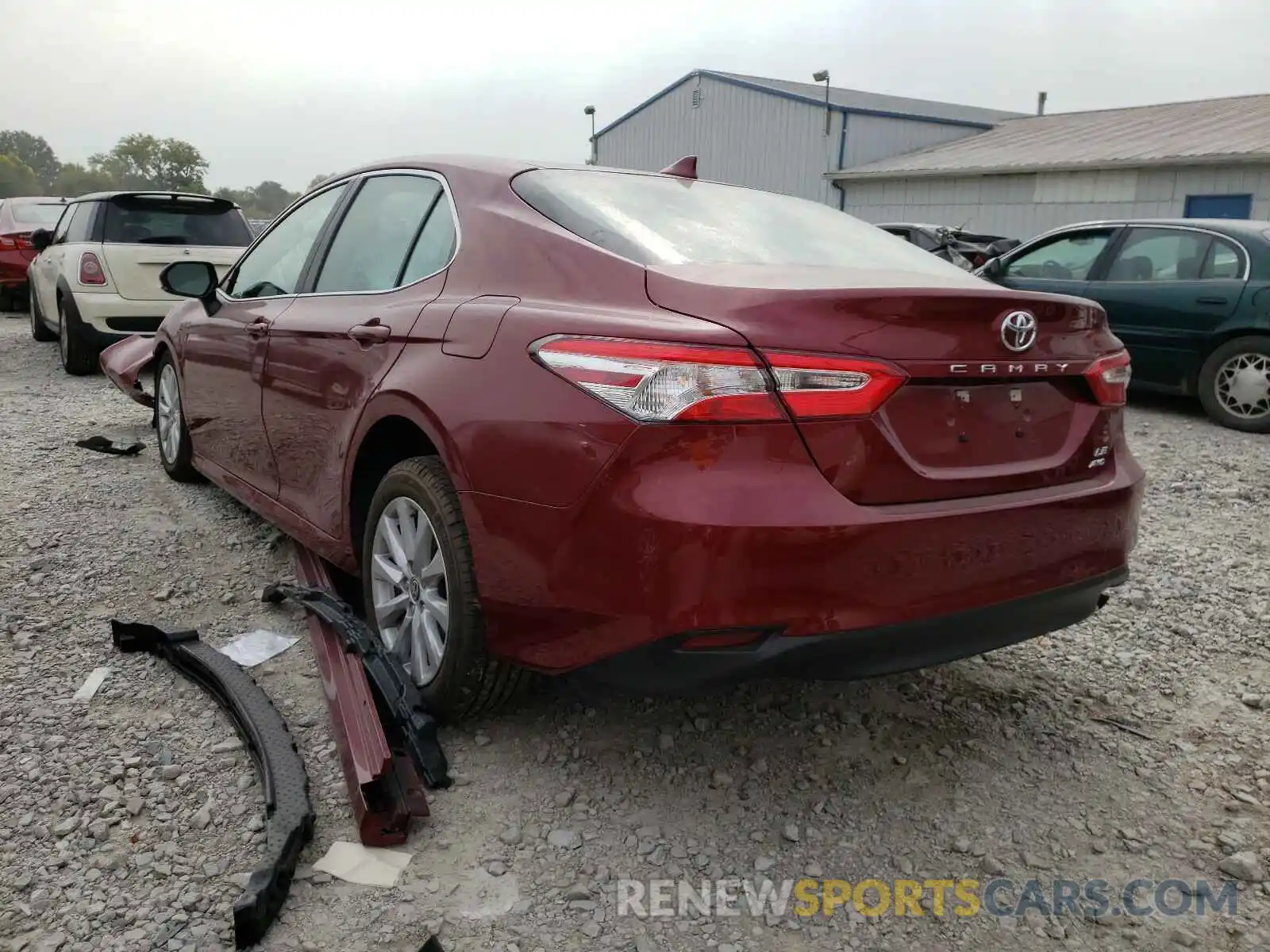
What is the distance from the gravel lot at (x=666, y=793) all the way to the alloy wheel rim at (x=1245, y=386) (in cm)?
398

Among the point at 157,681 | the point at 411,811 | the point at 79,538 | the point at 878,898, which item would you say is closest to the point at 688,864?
the point at 878,898

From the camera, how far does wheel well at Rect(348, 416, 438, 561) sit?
2.93 m

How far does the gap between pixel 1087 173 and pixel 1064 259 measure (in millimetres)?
13072

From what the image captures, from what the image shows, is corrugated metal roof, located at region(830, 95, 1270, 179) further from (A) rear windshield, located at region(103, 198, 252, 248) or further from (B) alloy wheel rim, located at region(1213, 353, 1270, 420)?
(A) rear windshield, located at region(103, 198, 252, 248)

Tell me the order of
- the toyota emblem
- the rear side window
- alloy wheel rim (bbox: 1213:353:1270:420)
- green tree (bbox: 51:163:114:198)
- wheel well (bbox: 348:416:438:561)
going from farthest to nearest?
green tree (bbox: 51:163:114:198)
the rear side window
alloy wheel rim (bbox: 1213:353:1270:420)
wheel well (bbox: 348:416:438:561)
the toyota emblem

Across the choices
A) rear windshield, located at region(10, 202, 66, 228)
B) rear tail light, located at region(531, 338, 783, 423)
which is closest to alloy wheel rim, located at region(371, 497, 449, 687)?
rear tail light, located at region(531, 338, 783, 423)

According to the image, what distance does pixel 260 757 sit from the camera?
2.66m

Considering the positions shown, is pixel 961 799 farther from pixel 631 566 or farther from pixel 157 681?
pixel 157 681

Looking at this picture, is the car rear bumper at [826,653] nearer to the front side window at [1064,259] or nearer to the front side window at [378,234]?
the front side window at [378,234]

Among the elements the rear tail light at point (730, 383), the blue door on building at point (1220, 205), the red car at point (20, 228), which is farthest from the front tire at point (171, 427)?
the blue door on building at point (1220, 205)

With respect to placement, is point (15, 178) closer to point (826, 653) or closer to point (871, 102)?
point (871, 102)

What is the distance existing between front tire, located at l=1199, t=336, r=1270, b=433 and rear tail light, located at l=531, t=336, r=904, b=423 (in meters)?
6.24

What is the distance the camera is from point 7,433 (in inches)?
259

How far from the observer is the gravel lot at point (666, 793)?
2145 mm
